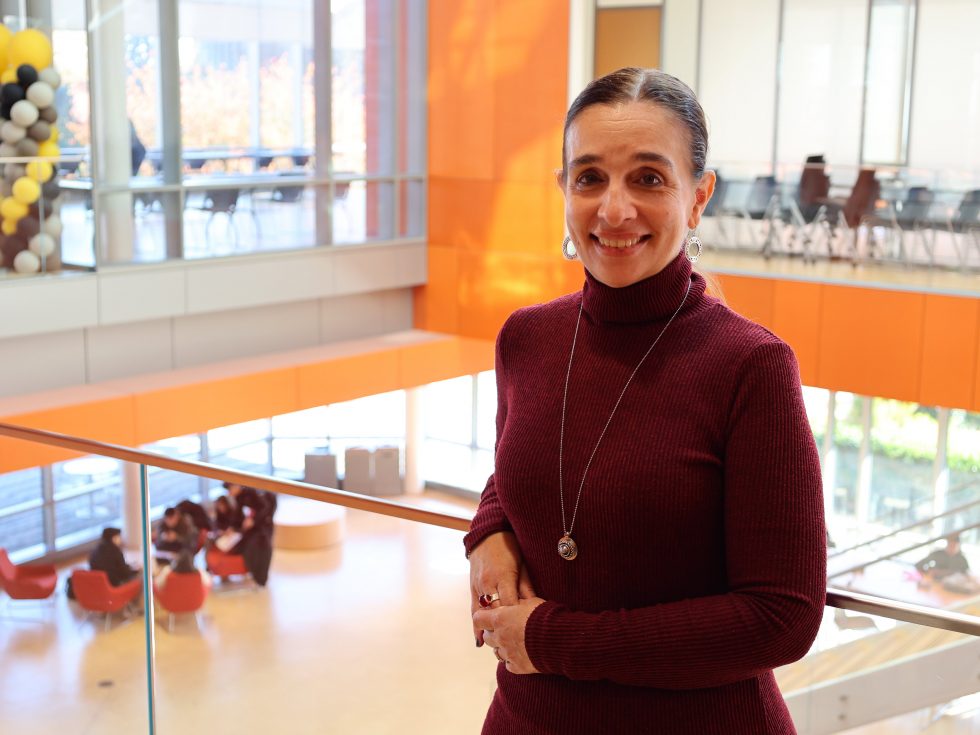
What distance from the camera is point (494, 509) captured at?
5.93 feet

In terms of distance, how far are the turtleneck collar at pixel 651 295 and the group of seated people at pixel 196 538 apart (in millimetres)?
1351

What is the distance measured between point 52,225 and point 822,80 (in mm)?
8978

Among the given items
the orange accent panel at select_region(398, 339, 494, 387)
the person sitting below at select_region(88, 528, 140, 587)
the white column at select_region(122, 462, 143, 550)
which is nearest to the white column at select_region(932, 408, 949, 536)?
the orange accent panel at select_region(398, 339, 494, 387)

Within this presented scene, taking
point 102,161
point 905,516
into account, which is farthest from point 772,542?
point 905,516

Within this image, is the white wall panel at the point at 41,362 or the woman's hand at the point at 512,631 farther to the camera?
the white wall panel at the point at 41,362

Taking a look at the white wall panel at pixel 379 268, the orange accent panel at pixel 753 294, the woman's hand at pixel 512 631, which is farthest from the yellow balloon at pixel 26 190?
the woman's hand at pixel 512 631

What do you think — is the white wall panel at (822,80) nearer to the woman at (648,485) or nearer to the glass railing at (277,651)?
the glass railing at (277,651)

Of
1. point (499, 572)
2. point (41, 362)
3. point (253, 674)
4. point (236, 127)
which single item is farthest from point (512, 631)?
point (236, 127)

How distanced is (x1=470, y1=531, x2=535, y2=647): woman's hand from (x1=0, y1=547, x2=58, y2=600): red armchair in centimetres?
596

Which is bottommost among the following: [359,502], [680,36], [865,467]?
[865,467]

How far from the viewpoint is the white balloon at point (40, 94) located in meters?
11.5

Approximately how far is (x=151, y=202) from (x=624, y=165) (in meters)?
12.1

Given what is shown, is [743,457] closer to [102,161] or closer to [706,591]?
[706,591]

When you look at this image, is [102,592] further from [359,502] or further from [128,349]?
[128,349]
